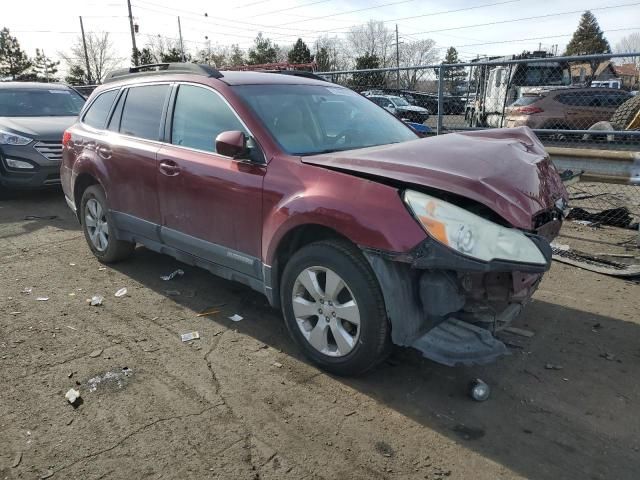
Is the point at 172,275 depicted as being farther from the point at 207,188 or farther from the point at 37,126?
the point at 37,126

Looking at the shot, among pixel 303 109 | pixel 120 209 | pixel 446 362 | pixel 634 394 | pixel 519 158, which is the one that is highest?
pixel 303 109

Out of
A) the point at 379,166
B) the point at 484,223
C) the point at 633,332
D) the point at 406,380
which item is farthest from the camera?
the point at 633,332

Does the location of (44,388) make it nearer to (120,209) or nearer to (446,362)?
(120,209)

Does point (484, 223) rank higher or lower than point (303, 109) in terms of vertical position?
lower

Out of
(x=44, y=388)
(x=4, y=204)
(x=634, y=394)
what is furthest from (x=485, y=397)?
(x=4, y=204)

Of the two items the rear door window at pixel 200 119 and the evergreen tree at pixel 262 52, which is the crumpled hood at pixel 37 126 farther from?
the evergreen tree at pixel 262 52

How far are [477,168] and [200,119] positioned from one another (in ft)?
7.18

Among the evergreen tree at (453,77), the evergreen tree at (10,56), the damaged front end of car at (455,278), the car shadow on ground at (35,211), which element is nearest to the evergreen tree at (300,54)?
the evergreen tree at (10,56)

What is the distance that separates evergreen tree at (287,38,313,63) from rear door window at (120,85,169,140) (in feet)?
140

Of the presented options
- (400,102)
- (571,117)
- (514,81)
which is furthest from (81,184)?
(400,102)

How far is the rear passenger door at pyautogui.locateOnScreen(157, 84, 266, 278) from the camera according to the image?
11.8 feet

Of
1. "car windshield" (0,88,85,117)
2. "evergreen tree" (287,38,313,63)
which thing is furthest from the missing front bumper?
"evergreen tree" (287,38,313,63)

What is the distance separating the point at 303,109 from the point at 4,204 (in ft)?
22.1

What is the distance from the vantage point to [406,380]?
10.6 ft
